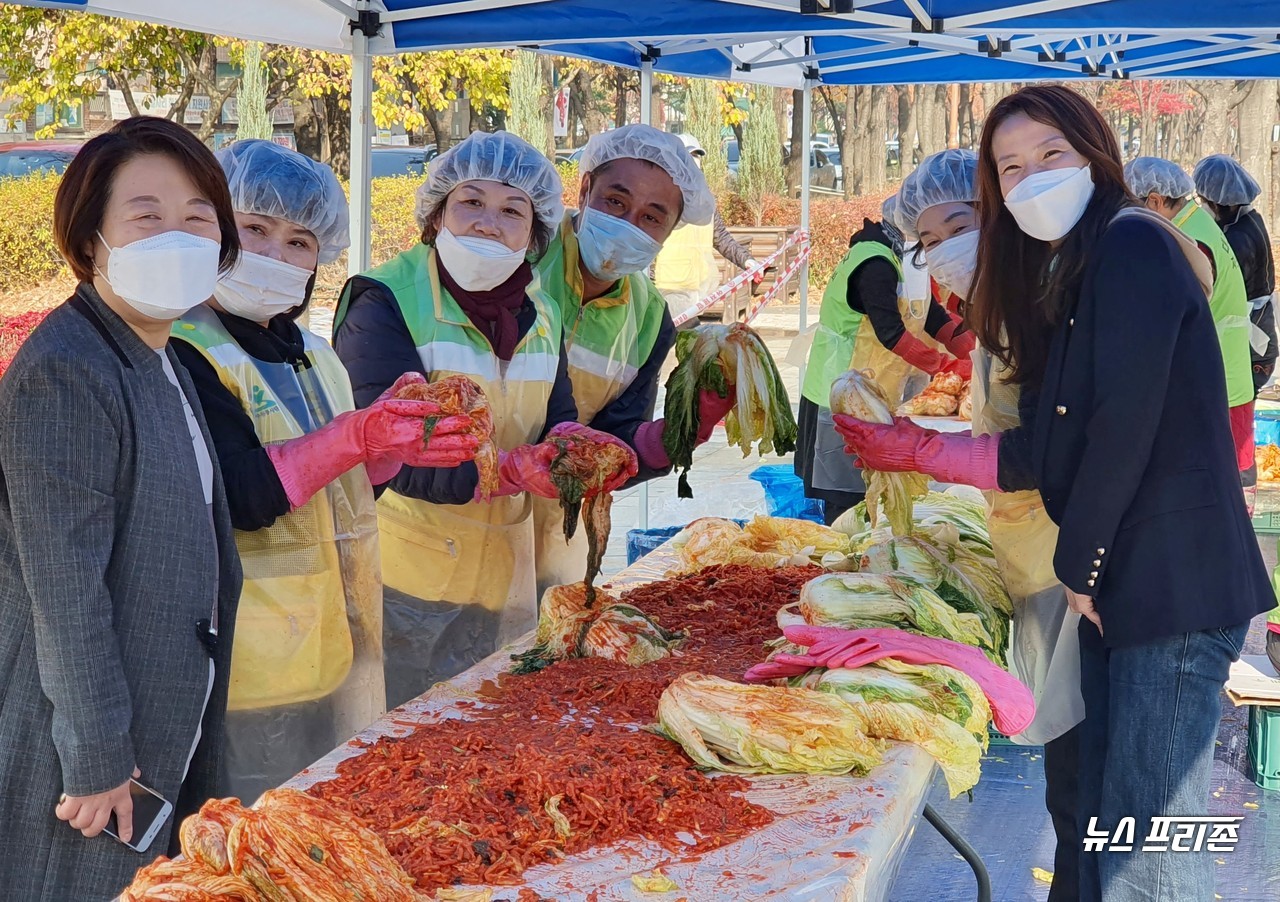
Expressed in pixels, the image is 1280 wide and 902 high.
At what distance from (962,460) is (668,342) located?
1.37m

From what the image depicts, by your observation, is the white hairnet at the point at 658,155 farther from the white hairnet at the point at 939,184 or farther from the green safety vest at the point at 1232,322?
the green safety vest at the point at 1232,322

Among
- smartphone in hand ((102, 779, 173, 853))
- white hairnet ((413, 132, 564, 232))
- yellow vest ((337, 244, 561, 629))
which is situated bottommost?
smartphone in hand ((102, 779, 173, 853))

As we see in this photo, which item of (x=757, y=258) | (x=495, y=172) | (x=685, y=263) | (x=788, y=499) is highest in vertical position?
(x=495, y=172)

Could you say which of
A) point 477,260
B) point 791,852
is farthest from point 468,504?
point 791,852

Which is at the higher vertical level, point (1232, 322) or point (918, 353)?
point (1232, 322)

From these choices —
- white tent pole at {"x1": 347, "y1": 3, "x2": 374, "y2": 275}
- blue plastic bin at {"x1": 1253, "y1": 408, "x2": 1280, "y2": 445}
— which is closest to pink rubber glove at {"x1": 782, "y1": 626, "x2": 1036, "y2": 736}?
white tent pole at {"x1": 347, "y1": 3, "x2": 374, "y2": 275}

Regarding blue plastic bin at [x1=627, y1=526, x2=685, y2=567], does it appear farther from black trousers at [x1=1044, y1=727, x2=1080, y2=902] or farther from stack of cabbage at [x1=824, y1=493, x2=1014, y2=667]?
black trousers at [x1=1044, y1=727, x2=1080, y2=902]

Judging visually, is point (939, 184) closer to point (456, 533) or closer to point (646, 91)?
point (456, 533)

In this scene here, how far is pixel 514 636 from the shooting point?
13.5 feet

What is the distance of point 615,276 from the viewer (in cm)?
441

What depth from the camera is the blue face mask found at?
13.8 ft

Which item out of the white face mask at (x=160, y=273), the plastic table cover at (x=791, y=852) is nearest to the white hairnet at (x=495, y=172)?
the white face mask at (x=160, y=273)

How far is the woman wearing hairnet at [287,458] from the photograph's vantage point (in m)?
2.98

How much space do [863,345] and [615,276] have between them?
9.08 feet
